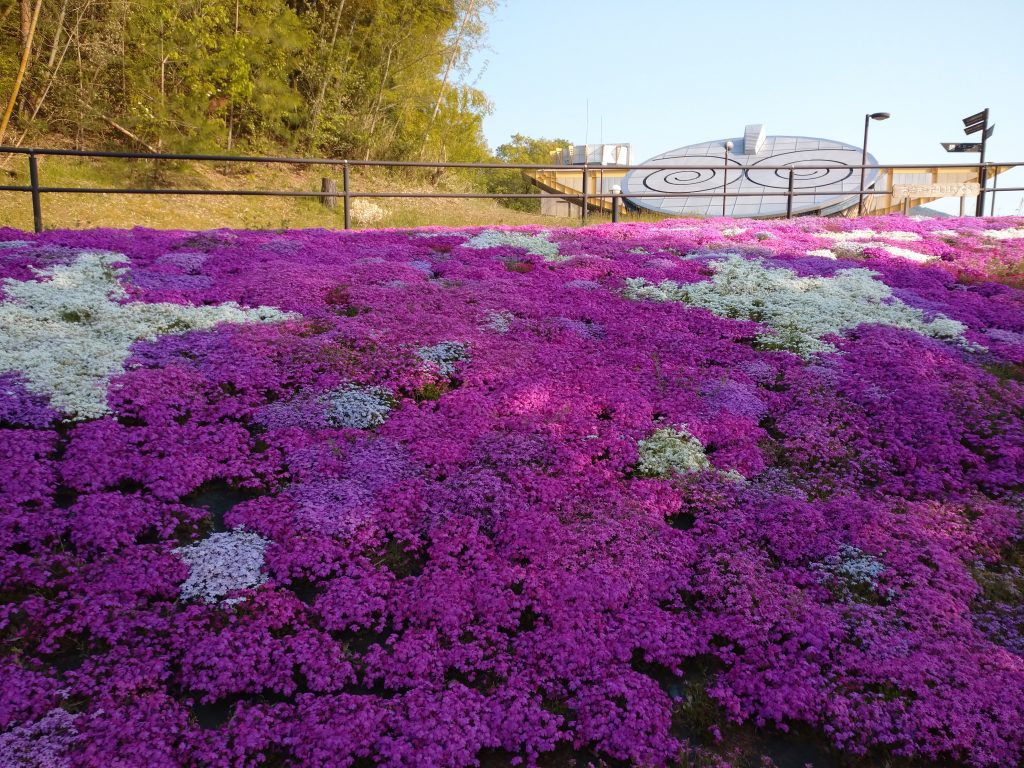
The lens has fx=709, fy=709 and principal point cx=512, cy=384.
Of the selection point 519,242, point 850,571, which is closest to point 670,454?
point 850,571

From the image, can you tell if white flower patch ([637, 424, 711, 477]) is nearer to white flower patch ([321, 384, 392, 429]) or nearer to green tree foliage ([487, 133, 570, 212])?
white flower patch ([321, 384, 392, 429])

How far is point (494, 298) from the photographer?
8.62 m

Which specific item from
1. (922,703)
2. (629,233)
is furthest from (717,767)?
(629,233)

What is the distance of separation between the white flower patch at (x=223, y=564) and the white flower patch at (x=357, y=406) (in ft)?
4.89

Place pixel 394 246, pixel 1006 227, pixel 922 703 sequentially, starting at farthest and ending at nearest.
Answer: pixel 1006 227
pixel 394 246
pixel 922 703

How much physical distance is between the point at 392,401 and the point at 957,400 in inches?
196

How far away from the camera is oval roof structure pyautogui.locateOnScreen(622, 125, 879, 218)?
131ft

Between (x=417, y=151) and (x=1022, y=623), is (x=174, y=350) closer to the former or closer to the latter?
(x=1022, y=623)

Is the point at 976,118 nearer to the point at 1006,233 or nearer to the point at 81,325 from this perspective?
the point at 1006,233

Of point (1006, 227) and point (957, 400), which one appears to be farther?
point (1006, 227)

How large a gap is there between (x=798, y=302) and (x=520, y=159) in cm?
8624

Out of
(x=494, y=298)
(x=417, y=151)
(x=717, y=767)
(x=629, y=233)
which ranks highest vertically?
(x=417, y=151)

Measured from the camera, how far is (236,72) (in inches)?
845

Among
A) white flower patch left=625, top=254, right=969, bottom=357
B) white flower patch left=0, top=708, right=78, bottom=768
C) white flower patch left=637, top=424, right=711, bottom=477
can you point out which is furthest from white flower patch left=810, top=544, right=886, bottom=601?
white flower patch left=0, top=708, right=78, bottom=768
